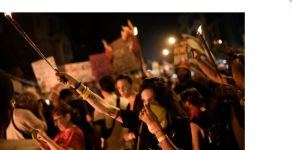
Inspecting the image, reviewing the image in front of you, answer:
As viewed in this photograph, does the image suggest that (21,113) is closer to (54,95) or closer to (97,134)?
(97,134)

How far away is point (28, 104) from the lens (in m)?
4.05

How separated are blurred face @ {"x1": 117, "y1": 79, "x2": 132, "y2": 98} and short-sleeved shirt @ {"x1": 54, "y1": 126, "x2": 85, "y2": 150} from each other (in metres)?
1.06

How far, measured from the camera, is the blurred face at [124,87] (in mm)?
4008

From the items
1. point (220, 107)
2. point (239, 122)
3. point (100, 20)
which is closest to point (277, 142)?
point (239, 122)

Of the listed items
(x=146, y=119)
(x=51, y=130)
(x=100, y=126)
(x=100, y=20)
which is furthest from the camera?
(x=100, y=20)

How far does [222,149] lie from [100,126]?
2.03 m

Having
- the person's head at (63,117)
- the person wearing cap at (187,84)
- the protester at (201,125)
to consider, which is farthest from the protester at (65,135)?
the person wearing cap at (187,84)

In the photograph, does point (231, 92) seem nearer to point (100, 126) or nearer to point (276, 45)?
point (276, 45)

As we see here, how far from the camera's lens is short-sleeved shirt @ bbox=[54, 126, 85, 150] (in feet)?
9.88

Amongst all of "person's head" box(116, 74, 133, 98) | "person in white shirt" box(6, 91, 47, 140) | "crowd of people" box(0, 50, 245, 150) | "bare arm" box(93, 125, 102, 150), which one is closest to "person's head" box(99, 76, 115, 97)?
"crowd of people" box(0, 50, 245, 150)

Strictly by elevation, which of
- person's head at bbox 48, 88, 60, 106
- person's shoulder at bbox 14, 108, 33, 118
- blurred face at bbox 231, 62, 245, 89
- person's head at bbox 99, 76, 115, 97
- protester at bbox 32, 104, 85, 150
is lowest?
person's head at bbox 48, 88, 60, 106

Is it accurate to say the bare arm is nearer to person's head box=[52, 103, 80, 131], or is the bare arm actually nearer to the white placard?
person's head box=[52, 103, 80, 131]

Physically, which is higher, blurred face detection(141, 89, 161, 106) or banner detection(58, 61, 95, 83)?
blurred face detection(141, 89, 161, 106)

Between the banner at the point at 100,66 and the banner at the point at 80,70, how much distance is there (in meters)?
0.28
